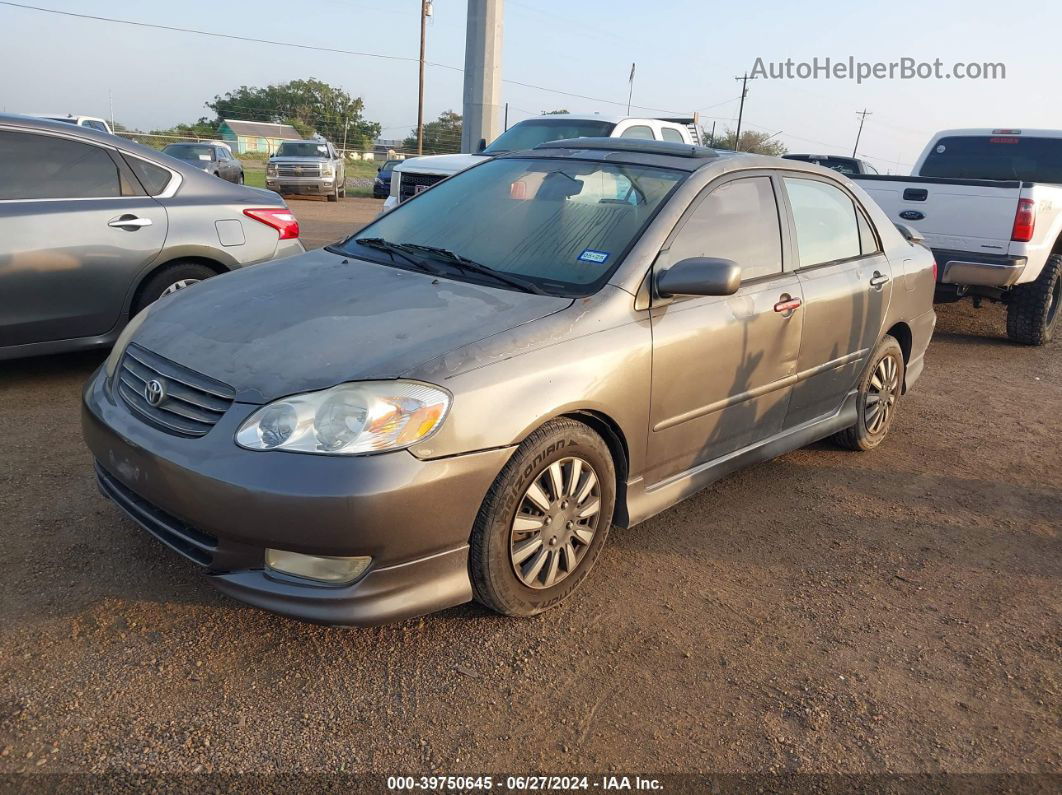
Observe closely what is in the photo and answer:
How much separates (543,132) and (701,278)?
8000 mm

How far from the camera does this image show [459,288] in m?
3.25

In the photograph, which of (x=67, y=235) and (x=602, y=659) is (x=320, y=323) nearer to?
(x=602, y=659)

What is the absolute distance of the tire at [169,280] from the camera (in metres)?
5.19

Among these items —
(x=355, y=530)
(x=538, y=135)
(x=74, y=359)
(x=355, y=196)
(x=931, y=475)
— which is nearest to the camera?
(x=355, y=530)

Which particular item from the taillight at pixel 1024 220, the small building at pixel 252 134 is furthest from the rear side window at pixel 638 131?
the small building at pixel 252 134

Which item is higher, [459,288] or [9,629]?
[459,288]

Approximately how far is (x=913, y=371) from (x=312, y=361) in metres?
4.05

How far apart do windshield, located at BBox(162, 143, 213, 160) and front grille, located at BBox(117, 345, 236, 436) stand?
20.6 m

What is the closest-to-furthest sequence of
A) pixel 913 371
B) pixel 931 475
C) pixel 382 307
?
1. pixel 382 307
2. pixel 931 475
3. pixel 913 371

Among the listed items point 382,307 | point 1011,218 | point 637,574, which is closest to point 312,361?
point 382,307

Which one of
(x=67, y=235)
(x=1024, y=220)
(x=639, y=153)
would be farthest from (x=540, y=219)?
(x=1024, y=220)

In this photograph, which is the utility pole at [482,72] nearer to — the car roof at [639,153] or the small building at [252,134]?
the car roof at [639,153]

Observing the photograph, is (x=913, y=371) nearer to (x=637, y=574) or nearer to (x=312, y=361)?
(x=637, y=574)

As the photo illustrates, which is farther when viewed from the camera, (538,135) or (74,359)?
(538,135)
